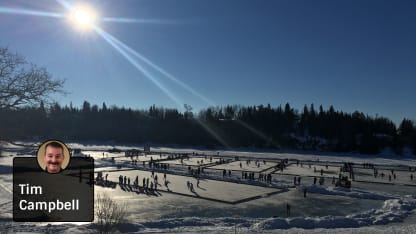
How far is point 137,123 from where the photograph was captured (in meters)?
152

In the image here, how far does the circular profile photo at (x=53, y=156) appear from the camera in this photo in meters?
5.67

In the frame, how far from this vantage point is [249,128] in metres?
139

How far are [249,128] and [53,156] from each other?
442 feet

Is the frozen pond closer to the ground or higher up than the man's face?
closer to the ground

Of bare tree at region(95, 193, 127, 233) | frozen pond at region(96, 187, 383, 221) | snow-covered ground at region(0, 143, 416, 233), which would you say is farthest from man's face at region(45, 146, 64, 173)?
frozen pond at region(96, 187, 383, 221)

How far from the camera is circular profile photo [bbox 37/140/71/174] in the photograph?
18.6 feet

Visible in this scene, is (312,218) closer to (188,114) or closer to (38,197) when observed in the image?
(38,197)

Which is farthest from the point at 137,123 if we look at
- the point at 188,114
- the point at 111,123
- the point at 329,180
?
the point at 329,180

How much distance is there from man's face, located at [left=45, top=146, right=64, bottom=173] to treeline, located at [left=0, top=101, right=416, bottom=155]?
114046 millimetres

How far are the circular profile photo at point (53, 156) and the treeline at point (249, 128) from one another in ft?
374

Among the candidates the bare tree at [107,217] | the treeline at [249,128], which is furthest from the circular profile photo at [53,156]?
the treeline at [249,128]

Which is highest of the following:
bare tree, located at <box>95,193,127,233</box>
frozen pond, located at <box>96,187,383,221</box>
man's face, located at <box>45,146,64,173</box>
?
man's face, located at <box>45,146,64,173</box>

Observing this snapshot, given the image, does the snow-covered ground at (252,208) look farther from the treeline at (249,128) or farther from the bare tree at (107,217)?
the treeline at (249,128)

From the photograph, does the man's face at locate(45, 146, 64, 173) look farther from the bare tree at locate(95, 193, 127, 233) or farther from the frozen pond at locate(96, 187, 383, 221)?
the frozen pond at locate(96, 187, 383, 221)
